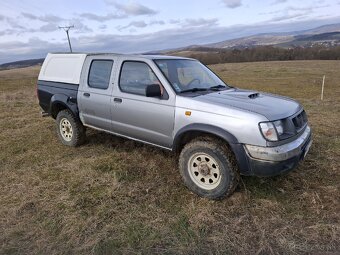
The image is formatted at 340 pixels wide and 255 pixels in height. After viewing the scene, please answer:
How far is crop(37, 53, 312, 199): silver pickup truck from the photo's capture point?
3.67 meters

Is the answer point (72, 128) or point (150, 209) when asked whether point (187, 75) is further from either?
point (72, 128)

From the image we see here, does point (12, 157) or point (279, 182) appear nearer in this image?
point (279, 182)

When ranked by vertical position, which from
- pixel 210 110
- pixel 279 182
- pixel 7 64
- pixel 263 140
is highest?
pixel 210 110

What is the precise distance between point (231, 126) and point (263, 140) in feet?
1.31

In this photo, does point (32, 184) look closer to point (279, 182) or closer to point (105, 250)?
point (105, 250)

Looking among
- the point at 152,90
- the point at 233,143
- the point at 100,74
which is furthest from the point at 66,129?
the point at 233,143

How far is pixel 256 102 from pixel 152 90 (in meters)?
1.37

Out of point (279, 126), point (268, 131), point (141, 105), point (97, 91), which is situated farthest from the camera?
point (97, 91)

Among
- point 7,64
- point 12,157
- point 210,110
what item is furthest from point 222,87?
point 7,64

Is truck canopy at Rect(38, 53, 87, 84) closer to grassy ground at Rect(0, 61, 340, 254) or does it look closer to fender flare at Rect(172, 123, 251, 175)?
A: grassy ground at Rect(0, 61, 340, 254)

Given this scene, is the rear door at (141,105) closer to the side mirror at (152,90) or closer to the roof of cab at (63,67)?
the side mirror at (152,90)

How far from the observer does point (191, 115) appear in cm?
407

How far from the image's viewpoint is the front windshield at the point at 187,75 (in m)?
4.54

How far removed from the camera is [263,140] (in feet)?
11.7
